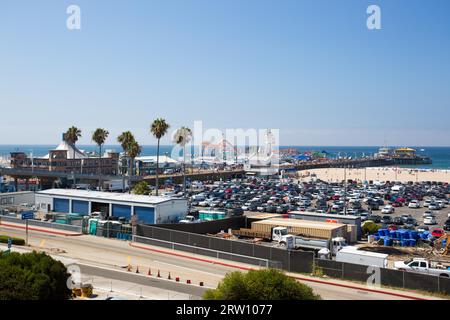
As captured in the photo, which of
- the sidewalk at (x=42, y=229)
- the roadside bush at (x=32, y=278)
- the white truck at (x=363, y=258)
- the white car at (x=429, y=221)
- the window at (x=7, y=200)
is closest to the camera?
the roadside bush at (x=32, y=278)

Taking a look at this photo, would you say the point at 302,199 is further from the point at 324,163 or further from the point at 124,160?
the point at 324,163

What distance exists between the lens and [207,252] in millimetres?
34812

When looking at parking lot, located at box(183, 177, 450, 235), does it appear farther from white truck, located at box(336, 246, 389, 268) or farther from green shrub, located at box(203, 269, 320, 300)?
green shrub, located at box(203, 269, 320, 300)

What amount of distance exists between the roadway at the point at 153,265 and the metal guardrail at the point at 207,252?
474 millimetres

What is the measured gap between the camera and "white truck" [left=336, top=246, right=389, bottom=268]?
31.2m

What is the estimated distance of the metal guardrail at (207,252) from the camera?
31.6 m

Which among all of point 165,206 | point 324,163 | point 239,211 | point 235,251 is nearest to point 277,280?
point 235,251

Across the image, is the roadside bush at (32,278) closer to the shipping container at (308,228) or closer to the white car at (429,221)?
the shipping container at (308,228)

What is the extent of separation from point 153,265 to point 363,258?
14.4 metres

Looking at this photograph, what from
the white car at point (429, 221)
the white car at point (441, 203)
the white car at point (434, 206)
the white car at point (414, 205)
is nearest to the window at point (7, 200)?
the white car at point (429, 221)

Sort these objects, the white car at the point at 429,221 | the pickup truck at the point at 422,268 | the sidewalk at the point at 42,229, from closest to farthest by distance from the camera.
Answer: the pickup truck at the point at 422,268 → the sidewalk at the point at 42,229 → the white car at the point at 429,221

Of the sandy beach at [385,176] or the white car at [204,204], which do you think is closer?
the white car at [204,204]

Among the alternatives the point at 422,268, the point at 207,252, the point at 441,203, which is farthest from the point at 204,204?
the point at 422,268

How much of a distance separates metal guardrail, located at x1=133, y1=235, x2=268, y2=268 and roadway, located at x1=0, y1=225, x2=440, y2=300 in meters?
0.47
